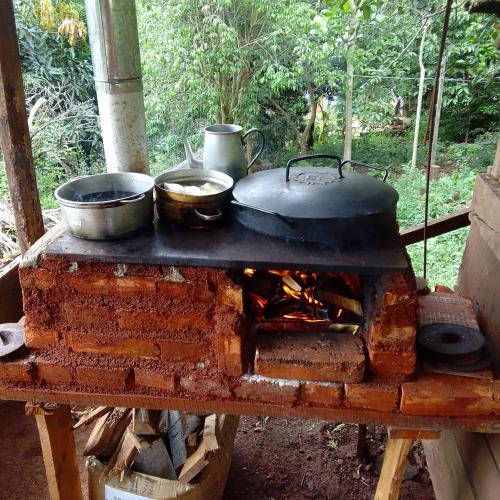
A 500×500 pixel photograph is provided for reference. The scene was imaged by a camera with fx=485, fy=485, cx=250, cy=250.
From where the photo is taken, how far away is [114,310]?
1.63 metres

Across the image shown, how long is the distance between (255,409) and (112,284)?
0.64 metres

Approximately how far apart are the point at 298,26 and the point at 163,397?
18.8 ft

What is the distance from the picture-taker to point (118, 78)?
1879mm

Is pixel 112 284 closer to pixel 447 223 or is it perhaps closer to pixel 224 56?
pixel 447 223

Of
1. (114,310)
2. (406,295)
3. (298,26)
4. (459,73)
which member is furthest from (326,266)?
(459,73)

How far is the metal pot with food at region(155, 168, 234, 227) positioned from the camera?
164cm

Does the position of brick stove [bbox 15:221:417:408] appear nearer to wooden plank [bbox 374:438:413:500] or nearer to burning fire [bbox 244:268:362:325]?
burning fire [bbox 244:268:362:325]

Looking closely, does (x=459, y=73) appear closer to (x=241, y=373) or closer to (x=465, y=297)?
(x=465, y=297)

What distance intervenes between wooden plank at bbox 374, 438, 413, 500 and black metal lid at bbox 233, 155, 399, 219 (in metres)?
0.78

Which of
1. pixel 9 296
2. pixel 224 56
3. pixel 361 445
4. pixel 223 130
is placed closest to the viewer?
pixel 223 130

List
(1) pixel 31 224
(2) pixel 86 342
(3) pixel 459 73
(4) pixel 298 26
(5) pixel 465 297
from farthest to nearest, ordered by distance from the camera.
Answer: (3) pixel 459 73 < (4) pixel 298 26 < (1) pixel 31 224 < (5) pixel 465 297 < (2) pixel 86 342

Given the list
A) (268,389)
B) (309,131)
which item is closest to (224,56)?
(309,131)

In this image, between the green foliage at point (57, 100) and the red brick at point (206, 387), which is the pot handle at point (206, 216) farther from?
the green foliage at point (57, 100)

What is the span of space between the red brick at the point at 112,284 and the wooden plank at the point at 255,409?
0.39 meters
